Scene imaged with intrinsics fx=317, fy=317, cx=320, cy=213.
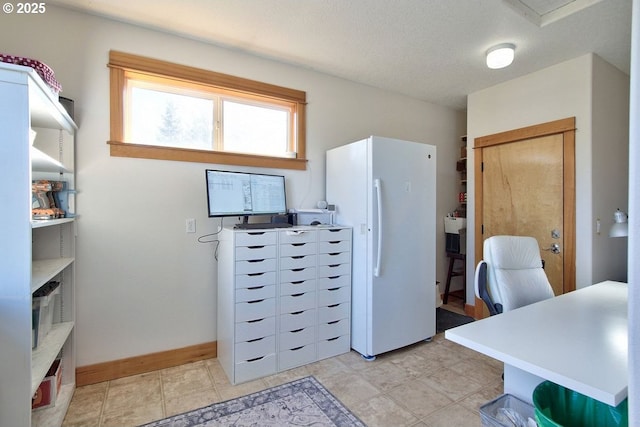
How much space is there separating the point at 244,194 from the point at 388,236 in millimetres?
1228

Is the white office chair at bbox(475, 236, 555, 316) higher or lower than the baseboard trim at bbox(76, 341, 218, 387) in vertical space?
higher

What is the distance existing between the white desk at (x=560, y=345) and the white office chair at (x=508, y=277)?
0.74 ft

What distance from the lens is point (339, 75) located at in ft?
10.5

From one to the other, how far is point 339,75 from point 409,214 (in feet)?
5.21

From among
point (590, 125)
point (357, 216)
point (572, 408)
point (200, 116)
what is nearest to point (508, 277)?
point (572, 408)

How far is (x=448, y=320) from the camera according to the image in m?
3.48

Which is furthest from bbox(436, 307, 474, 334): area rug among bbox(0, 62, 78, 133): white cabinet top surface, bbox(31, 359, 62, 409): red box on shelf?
bbox(0, 62, 78, 133): white cabinet top surface

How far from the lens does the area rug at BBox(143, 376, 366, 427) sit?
1.82 m

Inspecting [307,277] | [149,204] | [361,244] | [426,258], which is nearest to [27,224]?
[149,204]

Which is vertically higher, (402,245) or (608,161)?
(608,161)

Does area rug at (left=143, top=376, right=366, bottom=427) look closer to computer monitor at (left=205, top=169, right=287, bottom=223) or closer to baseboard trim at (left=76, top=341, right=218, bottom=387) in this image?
baseboard trim at (left=76, top=341, right=218, bottom=387)

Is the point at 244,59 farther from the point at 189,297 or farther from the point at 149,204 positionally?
the point at 189,297

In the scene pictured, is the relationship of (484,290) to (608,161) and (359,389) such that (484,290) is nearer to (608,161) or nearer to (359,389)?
(359,389)

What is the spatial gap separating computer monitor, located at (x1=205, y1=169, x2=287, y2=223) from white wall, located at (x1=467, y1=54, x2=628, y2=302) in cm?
257
